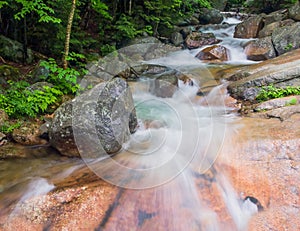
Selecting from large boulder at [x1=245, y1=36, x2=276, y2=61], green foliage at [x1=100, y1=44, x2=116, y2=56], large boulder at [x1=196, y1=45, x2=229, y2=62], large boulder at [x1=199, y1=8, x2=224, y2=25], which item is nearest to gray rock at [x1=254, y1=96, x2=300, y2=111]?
large boulder at [x1=245, y1=36, x2=276, y2=61]

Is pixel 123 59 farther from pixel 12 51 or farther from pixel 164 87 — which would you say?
pixel 12 51

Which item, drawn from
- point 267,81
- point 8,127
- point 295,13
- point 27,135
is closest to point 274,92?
point 267,81

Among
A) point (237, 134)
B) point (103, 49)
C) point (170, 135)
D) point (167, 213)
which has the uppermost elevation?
point (103, 49)

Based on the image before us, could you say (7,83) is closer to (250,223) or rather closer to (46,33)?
(46,33)

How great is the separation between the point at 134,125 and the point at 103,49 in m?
5.30

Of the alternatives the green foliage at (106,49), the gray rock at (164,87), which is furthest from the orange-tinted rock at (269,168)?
the green foliage at (106,49)

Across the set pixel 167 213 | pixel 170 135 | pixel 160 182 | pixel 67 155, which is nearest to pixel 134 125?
pixel 170 135

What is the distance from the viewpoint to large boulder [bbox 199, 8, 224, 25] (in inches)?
587

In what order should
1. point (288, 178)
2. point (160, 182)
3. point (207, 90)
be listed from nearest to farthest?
1. point (288, 178)
2. point (160, 182)
3. point (207, 90)

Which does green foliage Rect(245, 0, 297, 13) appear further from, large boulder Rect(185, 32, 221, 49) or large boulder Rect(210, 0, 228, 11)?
large boulder Rect(185, 32, 221, 49)

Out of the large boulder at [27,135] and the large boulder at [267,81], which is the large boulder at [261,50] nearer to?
the large boulder at [267,81]

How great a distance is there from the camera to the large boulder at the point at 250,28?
10.8 meters

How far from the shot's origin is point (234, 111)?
15.8 feet

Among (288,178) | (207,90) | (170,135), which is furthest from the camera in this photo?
(207,90)
